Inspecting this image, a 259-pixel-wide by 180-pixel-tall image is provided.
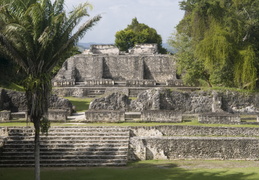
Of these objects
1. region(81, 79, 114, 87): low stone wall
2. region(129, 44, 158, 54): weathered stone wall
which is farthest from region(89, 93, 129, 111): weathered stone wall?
region(129, 44, 158, 54): weathered stone wall

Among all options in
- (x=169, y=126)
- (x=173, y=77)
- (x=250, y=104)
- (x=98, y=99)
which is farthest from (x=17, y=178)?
(x=173, y=77)

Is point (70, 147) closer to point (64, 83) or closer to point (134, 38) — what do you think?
point (64, 83)

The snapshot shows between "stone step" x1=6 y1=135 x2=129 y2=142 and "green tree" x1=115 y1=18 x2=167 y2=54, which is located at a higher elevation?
"green tree" x1=115 y1=18 x2=167 y2=54

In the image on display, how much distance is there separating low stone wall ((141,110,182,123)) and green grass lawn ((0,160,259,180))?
463 cm

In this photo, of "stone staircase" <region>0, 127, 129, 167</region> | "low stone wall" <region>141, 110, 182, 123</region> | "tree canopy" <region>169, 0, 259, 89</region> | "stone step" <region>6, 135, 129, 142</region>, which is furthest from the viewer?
"tree canopy" <region>169, 0, 259, 89</region>

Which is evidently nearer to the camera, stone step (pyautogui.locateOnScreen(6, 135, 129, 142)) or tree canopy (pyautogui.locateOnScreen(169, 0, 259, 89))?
stone step (pyautogui.locateOnScreen(6, 135, 129, 142))

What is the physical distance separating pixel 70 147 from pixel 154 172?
4.23 metres

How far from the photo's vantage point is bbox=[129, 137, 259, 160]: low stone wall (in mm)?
17109

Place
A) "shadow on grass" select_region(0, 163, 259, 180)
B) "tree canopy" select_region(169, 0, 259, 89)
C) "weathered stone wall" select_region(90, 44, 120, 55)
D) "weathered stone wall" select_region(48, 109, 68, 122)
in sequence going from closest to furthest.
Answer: "shadow on grass" select_region(0, 163, 259, 180) → "weathered stone wall" select_region(48, 109, 68, 122) → "tree canopy" select_region(169, 0, 259, 89) → "weathered stone wall" select_region(90, 44, 120, 55)

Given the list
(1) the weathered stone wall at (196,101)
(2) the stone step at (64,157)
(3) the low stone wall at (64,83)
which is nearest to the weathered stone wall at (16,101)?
(1) the weathered stone wall at (196,101)

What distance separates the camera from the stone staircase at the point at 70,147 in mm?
15805

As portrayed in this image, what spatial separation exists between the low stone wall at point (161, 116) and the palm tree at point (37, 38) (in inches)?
350

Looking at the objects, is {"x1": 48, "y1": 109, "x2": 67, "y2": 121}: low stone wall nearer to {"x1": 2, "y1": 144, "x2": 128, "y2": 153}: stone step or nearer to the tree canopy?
{"x1": 2, "y1": 144, "x2": 128, "y2": 153}: stone step

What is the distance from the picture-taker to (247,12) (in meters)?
28.7
